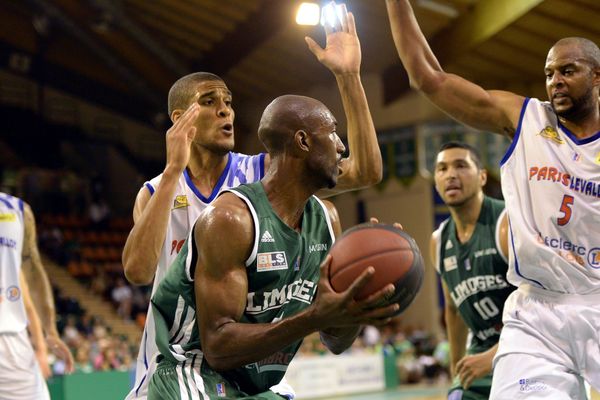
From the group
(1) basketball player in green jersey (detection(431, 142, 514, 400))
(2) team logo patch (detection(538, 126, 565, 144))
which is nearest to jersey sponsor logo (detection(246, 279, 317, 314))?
(2) team logo patch (detection(538, 126, 565, 144))

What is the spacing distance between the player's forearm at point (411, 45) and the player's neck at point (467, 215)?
161cm

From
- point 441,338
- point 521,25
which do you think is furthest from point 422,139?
point 521,25

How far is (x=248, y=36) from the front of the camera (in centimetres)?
1833

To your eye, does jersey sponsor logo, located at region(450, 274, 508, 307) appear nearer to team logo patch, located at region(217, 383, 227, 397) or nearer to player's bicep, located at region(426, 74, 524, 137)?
player's bicep, located at region(426, 74, 524, 137)

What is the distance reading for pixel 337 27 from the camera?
13.9 feet

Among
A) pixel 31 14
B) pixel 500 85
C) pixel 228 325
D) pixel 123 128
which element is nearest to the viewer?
pixel 228 325

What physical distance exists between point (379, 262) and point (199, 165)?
1835 millimetres

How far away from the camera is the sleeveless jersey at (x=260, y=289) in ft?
10.2

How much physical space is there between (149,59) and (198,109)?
1664 cm

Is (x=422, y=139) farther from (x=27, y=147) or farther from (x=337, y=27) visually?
(x=337, y=27)

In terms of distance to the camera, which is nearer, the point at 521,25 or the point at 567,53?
the point at 567,53

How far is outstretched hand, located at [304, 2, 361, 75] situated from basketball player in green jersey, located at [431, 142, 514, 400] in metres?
1.70

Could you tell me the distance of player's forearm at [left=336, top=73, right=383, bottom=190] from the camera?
4.06 m

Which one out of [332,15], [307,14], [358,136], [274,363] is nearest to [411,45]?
[332,15]
